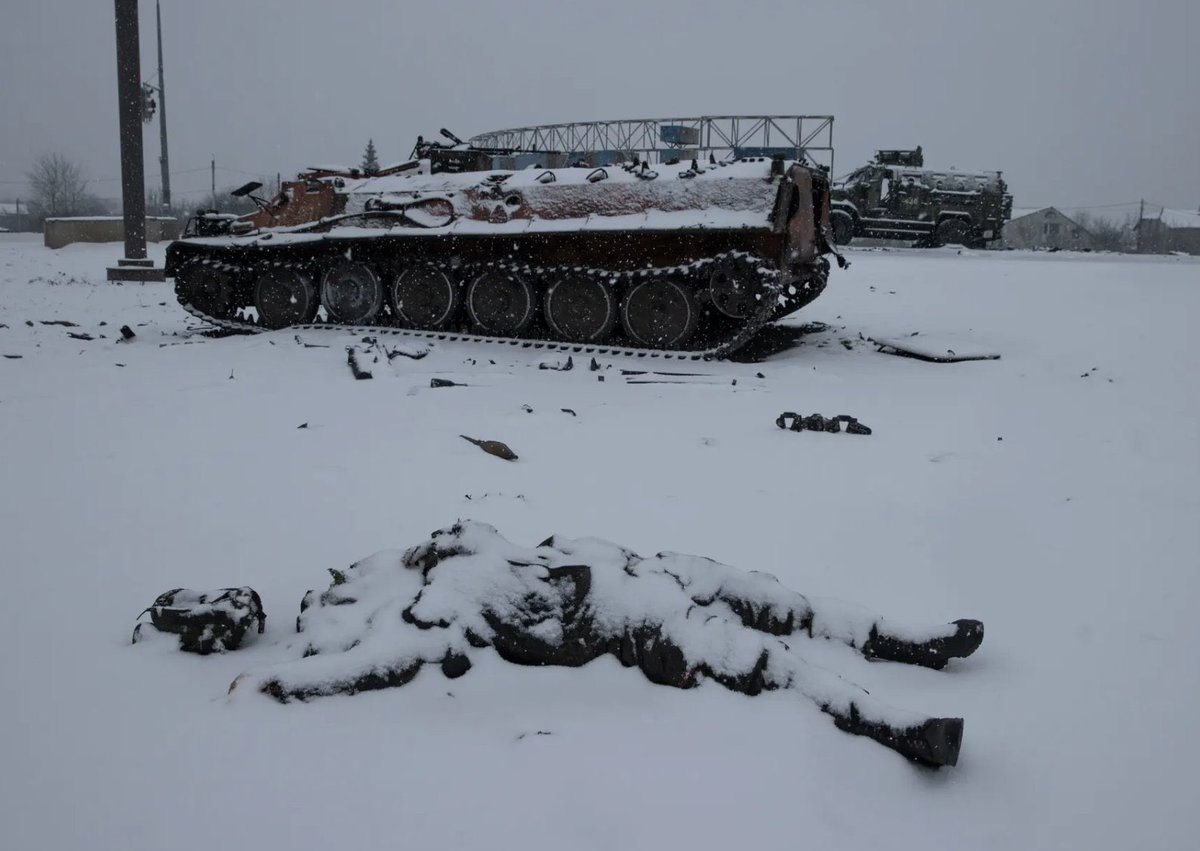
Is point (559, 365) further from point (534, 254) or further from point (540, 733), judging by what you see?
point (540, 733)

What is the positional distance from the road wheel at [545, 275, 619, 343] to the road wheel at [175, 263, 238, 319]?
492cm

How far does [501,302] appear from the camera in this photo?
11.2 meters

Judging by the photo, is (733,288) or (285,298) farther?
(285,298)

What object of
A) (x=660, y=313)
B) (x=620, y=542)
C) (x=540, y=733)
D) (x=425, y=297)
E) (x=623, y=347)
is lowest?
(x=540, y=733)

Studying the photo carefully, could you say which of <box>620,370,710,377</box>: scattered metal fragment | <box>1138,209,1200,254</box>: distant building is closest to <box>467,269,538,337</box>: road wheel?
<box>620,370,710,377</box>: scattered metal fragment

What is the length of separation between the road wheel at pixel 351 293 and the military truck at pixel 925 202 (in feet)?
46.5

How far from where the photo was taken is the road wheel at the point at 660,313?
10.1m

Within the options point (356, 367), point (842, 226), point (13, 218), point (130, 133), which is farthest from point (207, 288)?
point (13, 218)

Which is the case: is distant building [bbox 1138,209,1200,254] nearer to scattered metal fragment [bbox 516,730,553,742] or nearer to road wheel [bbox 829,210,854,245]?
road wheel [bbox 829,210,854,245]

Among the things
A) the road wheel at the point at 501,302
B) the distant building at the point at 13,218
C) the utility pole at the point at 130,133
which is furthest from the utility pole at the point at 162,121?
the distant building at the point at 13,218

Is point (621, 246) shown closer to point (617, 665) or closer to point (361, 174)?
point (361, 174)

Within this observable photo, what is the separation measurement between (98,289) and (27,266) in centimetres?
603

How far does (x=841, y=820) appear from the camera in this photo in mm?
2334

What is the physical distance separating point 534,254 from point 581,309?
891 mm
